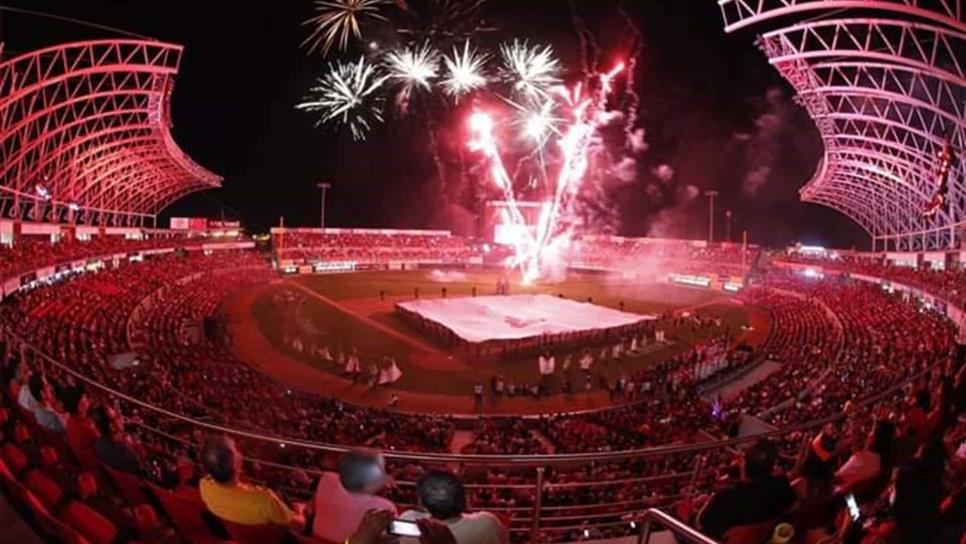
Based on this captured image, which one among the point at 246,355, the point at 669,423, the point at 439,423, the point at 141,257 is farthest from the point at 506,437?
the point at 141,257

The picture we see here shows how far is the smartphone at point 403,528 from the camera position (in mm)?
2691

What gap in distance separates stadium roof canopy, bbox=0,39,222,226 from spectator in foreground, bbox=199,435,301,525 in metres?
32.5

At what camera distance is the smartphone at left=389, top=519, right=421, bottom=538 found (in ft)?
8.83

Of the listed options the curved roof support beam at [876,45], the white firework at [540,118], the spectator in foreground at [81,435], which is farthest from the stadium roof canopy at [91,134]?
the curved roof support beam at [876,45]

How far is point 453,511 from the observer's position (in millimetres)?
3406

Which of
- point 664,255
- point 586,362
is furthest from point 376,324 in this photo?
point 664,255

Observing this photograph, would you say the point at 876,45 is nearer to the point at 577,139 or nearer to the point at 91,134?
the point at 577,139

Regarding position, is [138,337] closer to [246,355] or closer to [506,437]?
[246,355]

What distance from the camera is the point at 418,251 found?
83250 mm

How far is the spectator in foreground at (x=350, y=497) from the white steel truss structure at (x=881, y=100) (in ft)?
77.3

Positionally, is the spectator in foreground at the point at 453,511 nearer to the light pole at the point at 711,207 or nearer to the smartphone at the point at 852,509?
the smartphone at the point at 852,509

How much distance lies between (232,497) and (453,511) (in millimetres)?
1653

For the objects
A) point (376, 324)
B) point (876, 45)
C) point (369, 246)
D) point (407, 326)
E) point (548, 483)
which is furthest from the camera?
point (369, 246)

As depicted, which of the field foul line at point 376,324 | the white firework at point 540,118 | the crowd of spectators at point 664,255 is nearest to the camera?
the field foul line at point 376,324
